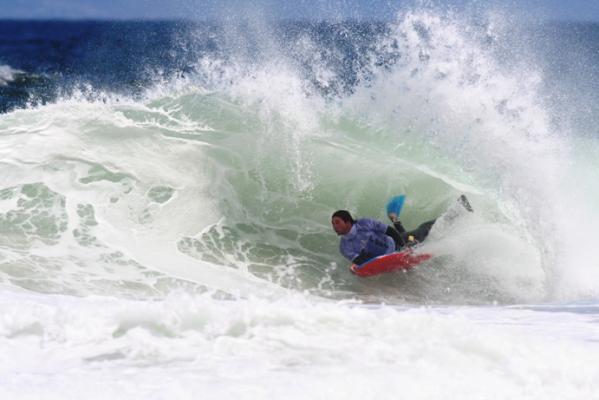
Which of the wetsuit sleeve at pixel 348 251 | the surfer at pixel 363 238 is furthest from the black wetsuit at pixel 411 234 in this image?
the wetsuit sleeve at pixel 348 251

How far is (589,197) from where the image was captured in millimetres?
11578

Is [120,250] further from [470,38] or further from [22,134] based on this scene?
[470,38]

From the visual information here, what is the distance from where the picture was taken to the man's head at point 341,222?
28.9 feet

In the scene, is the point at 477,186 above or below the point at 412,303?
above

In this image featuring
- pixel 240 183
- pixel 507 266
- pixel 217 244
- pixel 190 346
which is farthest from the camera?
pixel 240 183

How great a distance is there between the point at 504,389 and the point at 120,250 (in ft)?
20.1

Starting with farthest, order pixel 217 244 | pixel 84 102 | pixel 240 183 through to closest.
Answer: pixel 84 102, pixel 240 183, pixel 217 244

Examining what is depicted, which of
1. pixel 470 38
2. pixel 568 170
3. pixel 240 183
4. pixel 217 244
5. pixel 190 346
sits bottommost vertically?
pixel 190 346

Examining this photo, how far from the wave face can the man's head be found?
72 centimetres

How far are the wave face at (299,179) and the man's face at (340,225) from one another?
27.6 inches

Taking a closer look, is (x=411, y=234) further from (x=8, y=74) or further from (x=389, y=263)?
(x=8, y=74)

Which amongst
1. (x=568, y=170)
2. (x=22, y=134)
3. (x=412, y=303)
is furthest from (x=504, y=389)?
(x=22, y=134)

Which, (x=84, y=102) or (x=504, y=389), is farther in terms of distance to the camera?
(x=84, y=102)

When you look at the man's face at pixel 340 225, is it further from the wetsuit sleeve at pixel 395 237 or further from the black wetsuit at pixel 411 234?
the black wetsuit at pixel 411 234
